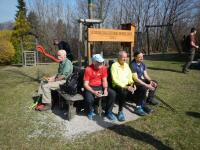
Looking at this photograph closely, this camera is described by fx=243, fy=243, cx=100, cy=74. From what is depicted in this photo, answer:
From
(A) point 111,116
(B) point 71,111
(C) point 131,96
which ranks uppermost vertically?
(C) point 131,96

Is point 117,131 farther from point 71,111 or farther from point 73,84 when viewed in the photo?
point 73,84

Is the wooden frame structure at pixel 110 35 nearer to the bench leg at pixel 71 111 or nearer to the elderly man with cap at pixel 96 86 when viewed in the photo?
the elderly man with cap at pixel 96 86

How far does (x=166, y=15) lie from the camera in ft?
87.9

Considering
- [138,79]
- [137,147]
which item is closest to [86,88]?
[138,79]

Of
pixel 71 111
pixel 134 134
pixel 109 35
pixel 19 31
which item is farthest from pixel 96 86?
pixel 19 31

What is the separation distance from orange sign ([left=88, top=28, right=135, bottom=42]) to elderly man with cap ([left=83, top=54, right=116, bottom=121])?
1668 mm

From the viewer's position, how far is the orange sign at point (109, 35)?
672cm

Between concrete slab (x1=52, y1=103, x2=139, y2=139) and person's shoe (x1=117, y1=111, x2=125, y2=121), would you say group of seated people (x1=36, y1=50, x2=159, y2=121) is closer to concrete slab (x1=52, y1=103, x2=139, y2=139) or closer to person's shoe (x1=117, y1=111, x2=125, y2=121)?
person's shoe (x1=117, y1=111, x2=125, y2=121)

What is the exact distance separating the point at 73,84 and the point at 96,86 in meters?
0.50

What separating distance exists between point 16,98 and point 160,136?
4.32 m

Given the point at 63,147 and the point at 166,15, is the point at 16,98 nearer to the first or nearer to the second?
the point at 63,147

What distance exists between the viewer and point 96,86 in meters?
5.30

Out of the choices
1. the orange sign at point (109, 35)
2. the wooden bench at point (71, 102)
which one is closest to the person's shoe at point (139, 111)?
the wooden bench at point (71, 102)

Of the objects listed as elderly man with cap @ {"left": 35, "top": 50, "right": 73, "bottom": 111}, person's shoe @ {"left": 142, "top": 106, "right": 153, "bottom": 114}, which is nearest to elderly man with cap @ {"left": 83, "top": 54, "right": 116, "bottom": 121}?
person's shoe @ {"left": 142, "top": 106, "right": 153, "bottom": 114}
